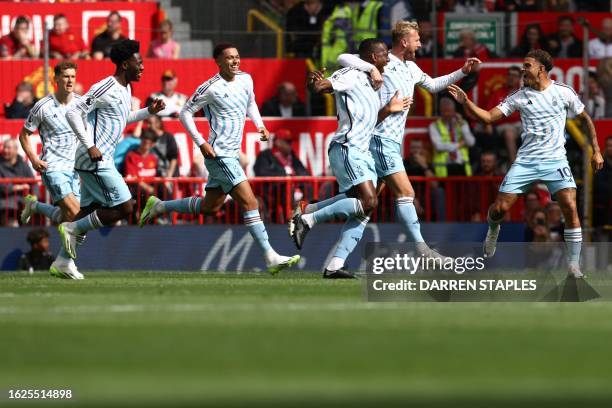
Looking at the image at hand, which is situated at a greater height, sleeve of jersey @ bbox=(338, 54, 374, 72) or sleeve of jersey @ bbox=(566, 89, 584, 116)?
sleeve of jersey @ bbox=(338, 54, 374, 72)

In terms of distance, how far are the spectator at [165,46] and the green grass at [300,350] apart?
9954 millimetres

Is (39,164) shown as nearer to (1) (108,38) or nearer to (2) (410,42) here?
(2) (410,42)

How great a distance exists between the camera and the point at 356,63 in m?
16.0

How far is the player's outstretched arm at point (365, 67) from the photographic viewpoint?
15891 mm

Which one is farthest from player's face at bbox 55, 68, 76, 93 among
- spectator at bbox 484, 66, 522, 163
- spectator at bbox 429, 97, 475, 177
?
spectator at bbox 484, 66, 522, 163

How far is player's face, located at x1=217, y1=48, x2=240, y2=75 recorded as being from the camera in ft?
54.3

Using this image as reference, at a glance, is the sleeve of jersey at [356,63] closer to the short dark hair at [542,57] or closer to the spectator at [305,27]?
the short dark hair at [542,57]

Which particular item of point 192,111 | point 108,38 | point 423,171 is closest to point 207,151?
point 192,111

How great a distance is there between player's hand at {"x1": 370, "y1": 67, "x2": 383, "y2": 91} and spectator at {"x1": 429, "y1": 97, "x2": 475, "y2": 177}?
584cm

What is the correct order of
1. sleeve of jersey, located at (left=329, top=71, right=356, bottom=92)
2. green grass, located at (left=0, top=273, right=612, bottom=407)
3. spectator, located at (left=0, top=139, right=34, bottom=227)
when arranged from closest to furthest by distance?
green grass, located at (left=0, top=273, right=612, bottom=407), sleeve of jersey, located at (left=329, top=71, right=356, bottom=92), spectator, located at (left=0, top=139, right=34, bottom=227)

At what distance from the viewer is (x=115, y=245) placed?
2097cm

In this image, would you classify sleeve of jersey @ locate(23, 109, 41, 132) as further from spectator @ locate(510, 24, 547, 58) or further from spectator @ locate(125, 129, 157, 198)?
spectator @ locate(510, 24, 547, 58)

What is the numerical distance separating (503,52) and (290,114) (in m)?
3.16

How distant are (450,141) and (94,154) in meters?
7.17
